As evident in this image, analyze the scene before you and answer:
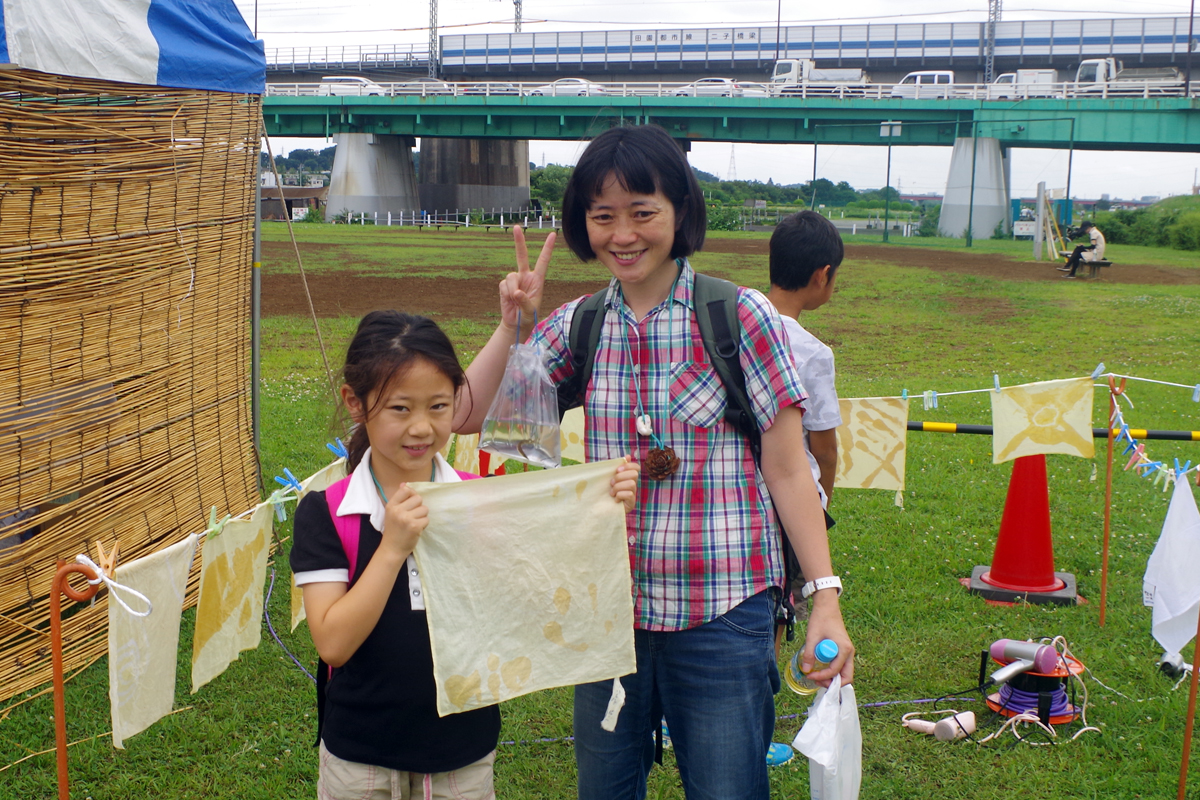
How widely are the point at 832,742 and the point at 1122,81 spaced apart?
4034cm

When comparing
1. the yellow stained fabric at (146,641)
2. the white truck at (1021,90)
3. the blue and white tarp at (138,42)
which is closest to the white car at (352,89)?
the white truck at (1021,90)

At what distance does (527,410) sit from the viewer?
2.01 meters

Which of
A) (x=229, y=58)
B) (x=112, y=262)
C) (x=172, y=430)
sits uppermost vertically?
(x=229, y=58)

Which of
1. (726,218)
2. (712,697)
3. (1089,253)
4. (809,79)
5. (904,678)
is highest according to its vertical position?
(809,79)

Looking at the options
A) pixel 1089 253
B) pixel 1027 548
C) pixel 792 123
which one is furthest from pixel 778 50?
pixel 1027 548

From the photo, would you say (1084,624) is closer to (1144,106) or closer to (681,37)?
(1144,106)

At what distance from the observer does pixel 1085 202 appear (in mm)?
52125

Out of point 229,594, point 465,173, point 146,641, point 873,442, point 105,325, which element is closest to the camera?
point 146,641

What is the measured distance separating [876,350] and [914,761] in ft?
33.2

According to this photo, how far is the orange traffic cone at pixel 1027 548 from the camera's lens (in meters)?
4.92

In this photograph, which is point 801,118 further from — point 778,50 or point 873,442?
point 873,442

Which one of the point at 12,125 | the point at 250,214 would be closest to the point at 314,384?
the point at 250,214

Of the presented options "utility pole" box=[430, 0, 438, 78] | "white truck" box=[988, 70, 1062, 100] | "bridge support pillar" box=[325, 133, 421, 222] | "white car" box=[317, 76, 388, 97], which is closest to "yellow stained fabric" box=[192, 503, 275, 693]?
"white truck" box=[988, 70, 1062, 100]

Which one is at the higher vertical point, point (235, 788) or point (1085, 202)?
point (1085, 202)
